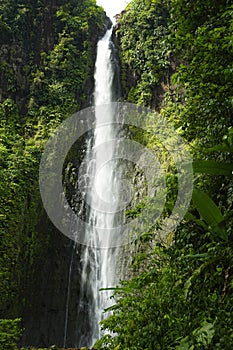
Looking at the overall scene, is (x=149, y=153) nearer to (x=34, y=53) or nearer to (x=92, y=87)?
(x=92, y=87)

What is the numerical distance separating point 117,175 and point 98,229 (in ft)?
6.37

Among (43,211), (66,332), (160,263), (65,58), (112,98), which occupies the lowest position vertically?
(66,332)

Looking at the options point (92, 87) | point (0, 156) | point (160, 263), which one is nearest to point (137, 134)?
point (92, 87)

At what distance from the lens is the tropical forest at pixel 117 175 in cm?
247

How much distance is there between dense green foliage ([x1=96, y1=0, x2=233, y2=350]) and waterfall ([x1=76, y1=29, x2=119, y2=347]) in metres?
6.55

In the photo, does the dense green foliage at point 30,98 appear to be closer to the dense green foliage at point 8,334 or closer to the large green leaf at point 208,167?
the dense green foliage at point 8,334

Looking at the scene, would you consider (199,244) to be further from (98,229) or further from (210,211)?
(98,229)

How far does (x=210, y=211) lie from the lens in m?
2.43

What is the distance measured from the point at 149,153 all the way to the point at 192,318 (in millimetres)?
9429

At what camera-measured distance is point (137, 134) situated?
41.9 ft

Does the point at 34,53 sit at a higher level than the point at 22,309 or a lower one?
higher

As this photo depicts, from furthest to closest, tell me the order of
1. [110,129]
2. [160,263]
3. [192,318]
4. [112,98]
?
[112,98], [110,129], [160,263], [192,318]

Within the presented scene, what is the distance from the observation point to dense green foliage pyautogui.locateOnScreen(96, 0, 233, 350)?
2139mm

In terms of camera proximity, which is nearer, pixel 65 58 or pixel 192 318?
pixel 192 318
